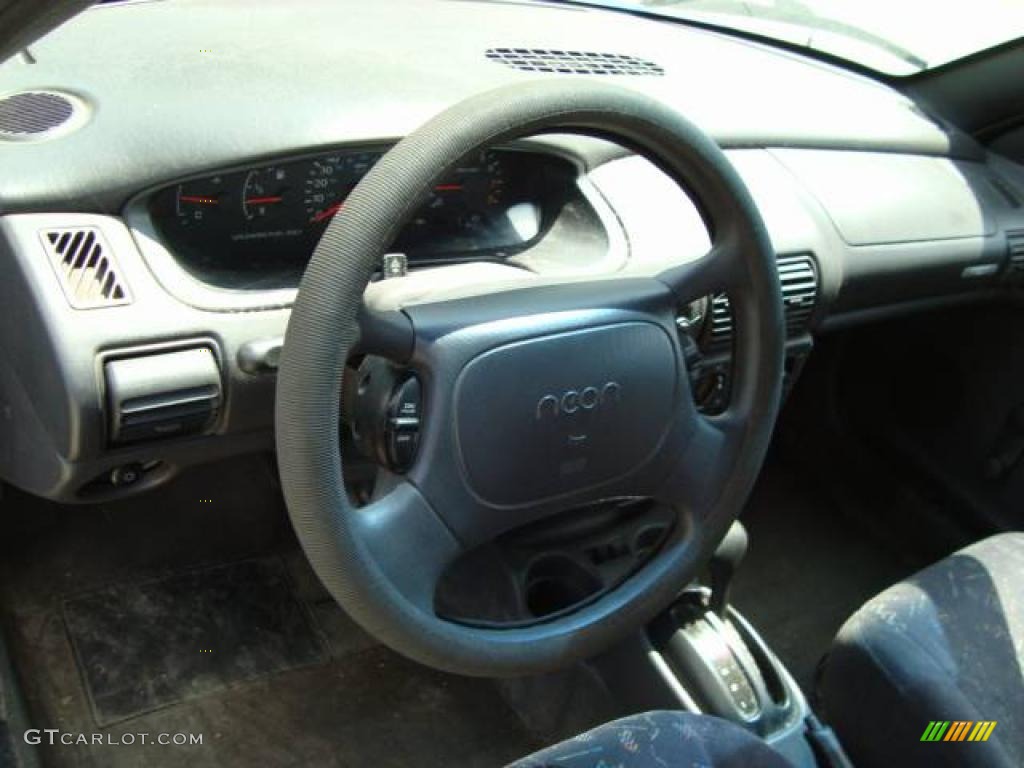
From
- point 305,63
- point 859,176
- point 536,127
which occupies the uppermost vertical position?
point 536,127

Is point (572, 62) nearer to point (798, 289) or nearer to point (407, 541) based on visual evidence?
point (798, 289)

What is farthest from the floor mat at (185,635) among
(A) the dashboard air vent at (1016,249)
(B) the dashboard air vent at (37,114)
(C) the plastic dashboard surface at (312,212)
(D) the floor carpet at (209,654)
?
(A) the dashboard air vent at (1016,249)

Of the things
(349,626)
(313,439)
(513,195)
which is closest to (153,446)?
(313,439)

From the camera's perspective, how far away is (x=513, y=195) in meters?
1.70

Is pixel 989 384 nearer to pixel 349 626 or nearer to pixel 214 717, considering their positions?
pixel 349 626

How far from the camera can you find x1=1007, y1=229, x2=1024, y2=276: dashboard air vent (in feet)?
7.57

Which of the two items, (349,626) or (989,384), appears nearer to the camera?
(349,626)

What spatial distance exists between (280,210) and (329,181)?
0.24 ft

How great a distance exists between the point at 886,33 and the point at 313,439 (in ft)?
6.20

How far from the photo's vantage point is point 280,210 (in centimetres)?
151

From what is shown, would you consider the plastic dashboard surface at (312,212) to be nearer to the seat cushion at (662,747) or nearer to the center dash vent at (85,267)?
the center dash vent at (85,267)

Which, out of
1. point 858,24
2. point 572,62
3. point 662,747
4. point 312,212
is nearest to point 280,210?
point 312,212

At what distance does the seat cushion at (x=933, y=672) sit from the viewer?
145cm

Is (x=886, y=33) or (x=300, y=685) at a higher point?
(x=886, y=33)
